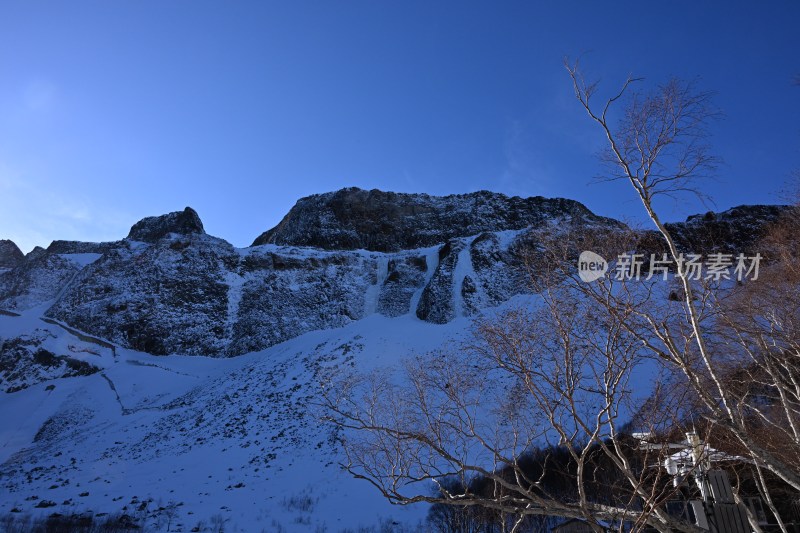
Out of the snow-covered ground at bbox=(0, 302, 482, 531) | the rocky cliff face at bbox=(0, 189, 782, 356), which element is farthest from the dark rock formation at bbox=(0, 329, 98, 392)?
the rocky cliff face at bbox=(0, 189, 782, 356)

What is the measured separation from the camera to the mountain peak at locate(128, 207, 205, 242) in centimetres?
5775

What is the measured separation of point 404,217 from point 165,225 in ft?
103

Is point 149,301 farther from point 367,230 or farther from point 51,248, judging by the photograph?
point 51,248

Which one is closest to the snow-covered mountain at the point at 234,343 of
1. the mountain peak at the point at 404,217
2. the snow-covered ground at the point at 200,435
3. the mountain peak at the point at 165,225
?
the snow-covered ground at the point at 200,435

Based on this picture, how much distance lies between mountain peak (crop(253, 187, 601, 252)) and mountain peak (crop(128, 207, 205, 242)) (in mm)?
11718

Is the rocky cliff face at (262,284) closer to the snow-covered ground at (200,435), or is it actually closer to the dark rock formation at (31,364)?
the snow-covered ground at (200,435)

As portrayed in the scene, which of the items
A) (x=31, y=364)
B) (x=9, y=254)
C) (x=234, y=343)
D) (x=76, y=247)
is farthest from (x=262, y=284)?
(x=9, y=254)

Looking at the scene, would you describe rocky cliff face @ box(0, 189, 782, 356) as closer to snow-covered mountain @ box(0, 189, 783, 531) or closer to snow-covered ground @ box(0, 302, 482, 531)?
snow-covered mountain @ box(0, 189, 783, 531)

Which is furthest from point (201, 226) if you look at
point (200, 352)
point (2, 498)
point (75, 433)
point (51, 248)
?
point (2, 498)

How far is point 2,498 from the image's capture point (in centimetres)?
1783

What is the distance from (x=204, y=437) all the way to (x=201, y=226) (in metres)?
41.0

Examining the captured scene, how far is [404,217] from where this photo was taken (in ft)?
173

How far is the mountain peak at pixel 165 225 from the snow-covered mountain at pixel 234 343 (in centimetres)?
846

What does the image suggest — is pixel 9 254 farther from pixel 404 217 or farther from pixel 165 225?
pixel 404 217
